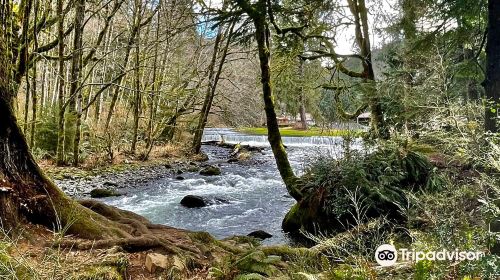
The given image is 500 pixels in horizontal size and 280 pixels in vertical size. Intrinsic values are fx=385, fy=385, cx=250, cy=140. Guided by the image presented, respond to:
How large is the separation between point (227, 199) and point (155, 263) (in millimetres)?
6185

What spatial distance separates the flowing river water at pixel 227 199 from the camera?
7.18 metres

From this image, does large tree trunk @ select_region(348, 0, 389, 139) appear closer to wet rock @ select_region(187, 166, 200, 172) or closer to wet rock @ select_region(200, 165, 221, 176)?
wet rock @ select_region(200, 165, 221, 176)

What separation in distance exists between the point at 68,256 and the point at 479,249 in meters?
2.86

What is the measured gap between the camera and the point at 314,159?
7012 mm

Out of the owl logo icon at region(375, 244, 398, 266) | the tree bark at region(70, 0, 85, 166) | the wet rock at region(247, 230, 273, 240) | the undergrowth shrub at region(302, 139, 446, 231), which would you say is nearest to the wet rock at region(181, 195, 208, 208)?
the wet rock at region(247, 230, 273, 240)

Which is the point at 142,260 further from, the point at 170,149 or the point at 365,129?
the point at 170,149

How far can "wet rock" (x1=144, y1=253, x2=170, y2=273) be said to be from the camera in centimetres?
323

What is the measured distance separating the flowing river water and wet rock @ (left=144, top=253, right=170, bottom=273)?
3.06 meters

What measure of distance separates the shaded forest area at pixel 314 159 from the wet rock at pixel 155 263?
26mm

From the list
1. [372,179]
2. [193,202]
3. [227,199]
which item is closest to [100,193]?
[193,202]

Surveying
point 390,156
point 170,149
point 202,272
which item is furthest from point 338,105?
point 170,149

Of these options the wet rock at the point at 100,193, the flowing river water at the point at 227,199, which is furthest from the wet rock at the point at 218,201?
the wet rock at the point at 100,193

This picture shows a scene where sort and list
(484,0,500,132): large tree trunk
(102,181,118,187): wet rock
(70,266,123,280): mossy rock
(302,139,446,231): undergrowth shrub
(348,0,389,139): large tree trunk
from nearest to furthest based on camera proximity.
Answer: (70,266,123,280): mossy rock, (484,0,500,132): large tree trunk, (302,139,446,231): undergrowth shrub, (348,0,389,139): large tree trunk, (102,181,118,187): wet rock

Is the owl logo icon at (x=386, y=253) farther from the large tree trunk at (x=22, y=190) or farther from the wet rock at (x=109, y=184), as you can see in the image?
the wet rock at (x=109, y=184)
